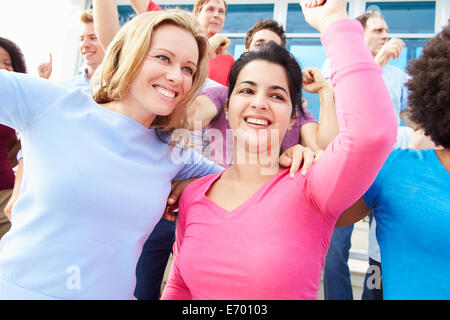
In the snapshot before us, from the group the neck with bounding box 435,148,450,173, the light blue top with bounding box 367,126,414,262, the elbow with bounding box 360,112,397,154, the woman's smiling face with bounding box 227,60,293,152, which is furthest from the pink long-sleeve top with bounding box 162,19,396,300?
the light blue top with bounding box 367,126,414,262

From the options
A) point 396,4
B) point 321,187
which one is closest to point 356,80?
point 321,187

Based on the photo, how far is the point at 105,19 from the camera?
1537 mm

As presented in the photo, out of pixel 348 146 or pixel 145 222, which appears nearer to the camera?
pixel 348 146

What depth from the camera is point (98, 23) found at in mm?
1540

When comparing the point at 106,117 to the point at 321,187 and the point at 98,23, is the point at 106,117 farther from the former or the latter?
the point at 98,23

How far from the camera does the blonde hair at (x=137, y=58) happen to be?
3.34ft

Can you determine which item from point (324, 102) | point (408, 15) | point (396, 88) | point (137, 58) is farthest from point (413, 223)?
point (408, 15)

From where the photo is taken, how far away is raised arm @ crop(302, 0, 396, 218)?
0.73 meters

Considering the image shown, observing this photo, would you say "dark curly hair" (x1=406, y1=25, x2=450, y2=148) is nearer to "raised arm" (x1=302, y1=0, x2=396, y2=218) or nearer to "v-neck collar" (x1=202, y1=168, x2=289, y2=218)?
"raised arm" (x1=302, y1=0, x2=396, y2=218)

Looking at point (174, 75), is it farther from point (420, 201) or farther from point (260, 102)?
point (420, 201)

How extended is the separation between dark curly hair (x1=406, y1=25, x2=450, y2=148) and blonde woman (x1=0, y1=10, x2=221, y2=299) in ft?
2.21

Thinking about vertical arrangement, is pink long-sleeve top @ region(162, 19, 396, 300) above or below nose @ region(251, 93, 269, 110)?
below

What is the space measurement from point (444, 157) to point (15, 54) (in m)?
2.02
